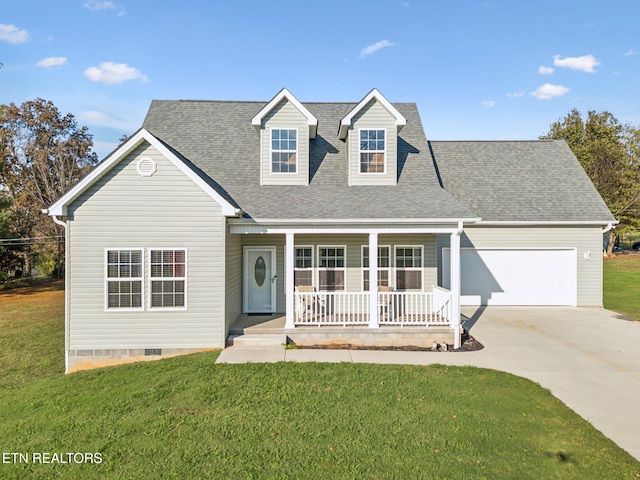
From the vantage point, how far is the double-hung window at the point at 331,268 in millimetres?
11406

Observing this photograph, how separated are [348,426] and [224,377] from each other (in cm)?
293

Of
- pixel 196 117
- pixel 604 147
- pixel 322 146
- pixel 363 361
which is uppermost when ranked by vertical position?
pixel 604 147

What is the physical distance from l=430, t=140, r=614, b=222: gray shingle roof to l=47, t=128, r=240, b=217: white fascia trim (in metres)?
9.74

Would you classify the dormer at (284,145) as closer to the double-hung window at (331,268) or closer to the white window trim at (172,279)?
the double-hung window at (331,268)

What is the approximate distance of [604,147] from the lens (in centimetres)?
3459

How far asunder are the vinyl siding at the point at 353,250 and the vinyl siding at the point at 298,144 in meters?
1.95

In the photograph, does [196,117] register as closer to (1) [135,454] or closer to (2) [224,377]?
(2) [224,377]

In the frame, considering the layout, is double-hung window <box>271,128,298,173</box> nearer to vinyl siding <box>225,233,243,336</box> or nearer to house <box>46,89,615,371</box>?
house <box>46,89,615,371</box>

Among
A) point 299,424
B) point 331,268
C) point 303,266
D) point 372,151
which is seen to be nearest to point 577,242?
point 372,151

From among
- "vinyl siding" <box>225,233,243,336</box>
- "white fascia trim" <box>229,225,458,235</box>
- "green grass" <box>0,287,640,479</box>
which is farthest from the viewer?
"white fascia trim" <box>229,225,458,235</box>

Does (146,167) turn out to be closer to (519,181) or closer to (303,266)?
(303,266)

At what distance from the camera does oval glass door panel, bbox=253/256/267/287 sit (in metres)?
11.4

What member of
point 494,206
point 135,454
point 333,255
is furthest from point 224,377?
point 494,206

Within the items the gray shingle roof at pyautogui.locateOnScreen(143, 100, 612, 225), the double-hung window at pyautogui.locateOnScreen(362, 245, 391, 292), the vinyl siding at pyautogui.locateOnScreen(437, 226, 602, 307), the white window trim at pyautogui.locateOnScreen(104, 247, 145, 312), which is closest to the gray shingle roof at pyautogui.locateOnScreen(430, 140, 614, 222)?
the gray shingle roof at pyautogui.locateOnScreen(143, 100, 612, 225)
